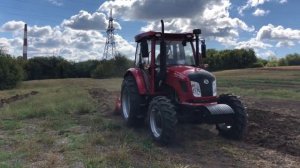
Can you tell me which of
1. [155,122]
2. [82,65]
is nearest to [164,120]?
[155,122]

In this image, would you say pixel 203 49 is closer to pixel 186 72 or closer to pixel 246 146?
pixel 186 72

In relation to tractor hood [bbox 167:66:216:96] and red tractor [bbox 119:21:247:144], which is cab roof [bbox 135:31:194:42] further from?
tractor hood [bbox 167:66:216:96]

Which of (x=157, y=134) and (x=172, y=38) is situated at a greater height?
(x=172, y=38)

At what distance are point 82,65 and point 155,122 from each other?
7101cm

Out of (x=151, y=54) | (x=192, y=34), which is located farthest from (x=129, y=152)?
(x=192, y=34)

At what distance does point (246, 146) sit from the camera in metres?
10.1

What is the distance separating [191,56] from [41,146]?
14.8 ft

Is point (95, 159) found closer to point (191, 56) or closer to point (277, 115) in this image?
point (191, 56)

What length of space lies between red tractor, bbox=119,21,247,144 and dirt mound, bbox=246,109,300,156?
674mm

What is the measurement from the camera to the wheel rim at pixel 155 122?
34.1 feet

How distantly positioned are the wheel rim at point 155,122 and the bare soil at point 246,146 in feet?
1.71

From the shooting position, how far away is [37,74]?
77.5 metres

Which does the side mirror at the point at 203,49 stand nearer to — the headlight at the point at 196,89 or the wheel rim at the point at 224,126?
the headlight at the point at 196,89

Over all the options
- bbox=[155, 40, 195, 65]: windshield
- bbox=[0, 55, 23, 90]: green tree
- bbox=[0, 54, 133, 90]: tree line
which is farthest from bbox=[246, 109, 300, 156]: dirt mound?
bbox=[0, 54, 133, 90]: tree line
